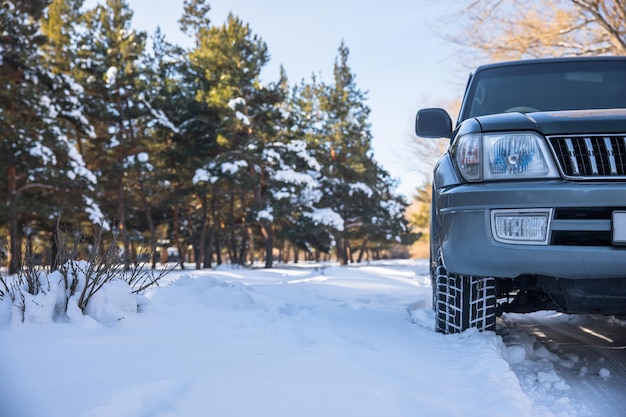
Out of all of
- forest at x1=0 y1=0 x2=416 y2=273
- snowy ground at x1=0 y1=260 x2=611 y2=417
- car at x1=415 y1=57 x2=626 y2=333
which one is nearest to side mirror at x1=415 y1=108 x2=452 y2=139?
car at x1=415 y1=57 x2=626 y2=333

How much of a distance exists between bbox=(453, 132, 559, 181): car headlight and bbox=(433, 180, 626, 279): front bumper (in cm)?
7

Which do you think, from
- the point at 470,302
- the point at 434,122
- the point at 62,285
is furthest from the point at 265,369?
the point at 434,122

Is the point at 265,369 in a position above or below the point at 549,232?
below

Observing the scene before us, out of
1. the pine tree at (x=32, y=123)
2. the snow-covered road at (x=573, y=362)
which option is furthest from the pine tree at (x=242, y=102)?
the snow-covered road at (x=573, y=362)

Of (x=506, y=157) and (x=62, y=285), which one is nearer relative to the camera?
(x=506, y=157)

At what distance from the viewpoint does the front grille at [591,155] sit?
7.34 ft

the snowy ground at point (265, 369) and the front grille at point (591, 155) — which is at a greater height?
the front grille at point (591, 155)

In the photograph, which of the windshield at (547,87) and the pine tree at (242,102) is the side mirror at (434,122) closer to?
the windshield at (547,87)

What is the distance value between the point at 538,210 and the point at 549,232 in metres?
0.12

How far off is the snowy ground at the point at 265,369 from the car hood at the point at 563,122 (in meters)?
1.25

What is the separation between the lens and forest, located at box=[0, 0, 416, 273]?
53.2 ft

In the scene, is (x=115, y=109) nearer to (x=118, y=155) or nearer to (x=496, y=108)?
(x=118, y=155)

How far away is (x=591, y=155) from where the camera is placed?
228 cm

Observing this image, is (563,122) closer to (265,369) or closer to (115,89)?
(265,369)
